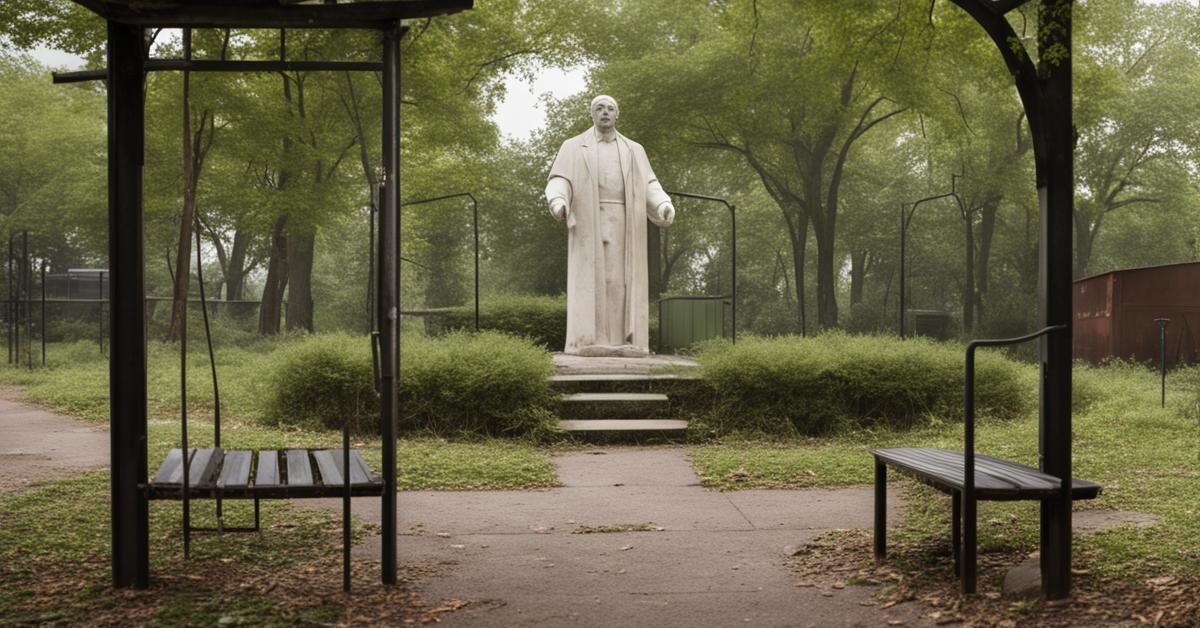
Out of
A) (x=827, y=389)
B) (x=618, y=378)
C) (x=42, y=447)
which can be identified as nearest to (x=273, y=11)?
(x=42, y=447)

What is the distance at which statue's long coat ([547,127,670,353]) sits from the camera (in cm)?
1446

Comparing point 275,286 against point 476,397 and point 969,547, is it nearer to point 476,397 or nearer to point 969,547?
point 476,397

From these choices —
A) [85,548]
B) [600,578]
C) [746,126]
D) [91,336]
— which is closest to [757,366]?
[600,578]

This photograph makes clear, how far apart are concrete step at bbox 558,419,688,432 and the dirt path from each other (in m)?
4.22

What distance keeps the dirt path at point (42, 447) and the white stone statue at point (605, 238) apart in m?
6.00

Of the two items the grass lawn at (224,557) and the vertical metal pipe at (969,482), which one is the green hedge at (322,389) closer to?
the grass lawn at (224,557)

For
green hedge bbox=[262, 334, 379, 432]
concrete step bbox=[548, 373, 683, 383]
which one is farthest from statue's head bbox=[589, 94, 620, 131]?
green hedge bbox=[262, 334, 379, 432]

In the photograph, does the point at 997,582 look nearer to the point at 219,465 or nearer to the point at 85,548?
the point at 219,465

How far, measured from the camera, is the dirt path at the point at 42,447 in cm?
828

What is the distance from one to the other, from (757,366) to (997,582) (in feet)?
20.9

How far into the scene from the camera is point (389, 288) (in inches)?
195

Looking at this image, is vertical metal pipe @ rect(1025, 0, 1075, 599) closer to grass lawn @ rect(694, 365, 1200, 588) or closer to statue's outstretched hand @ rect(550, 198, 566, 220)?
grass lawn @ rect(694, 365, 1200, 588)

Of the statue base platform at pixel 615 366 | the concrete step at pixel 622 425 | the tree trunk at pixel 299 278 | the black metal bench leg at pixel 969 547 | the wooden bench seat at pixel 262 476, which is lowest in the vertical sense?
the concrete step at pixel 622 425

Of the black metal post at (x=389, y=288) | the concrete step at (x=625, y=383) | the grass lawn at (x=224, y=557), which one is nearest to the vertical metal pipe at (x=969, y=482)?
the grass lawn at (x=224, y=557)
